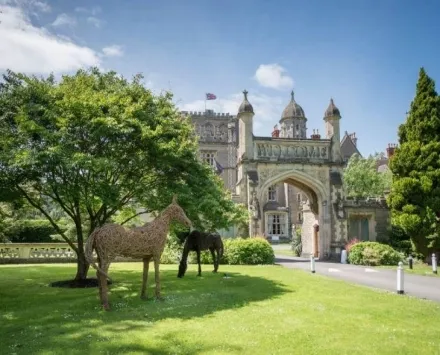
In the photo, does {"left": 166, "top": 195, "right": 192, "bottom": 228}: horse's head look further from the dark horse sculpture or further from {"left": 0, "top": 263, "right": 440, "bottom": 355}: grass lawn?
the dark horse sculpture

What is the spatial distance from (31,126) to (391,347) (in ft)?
36.4

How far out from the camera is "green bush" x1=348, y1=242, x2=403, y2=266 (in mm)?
24250

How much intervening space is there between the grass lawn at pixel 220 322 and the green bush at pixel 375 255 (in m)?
12.0

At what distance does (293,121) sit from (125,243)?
56.6 metres

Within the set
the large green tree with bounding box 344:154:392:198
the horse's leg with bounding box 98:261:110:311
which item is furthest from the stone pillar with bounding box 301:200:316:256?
the horse's leg with bounding box 98:261:110:311

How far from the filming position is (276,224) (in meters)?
59.1

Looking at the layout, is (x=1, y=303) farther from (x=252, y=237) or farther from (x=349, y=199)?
(x=349, y=199)

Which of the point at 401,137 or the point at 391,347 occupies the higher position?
the point at 401,137

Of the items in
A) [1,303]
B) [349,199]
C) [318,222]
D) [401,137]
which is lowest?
[1,303]

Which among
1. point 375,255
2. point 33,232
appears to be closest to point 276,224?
point 375,255

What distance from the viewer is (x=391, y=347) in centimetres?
681

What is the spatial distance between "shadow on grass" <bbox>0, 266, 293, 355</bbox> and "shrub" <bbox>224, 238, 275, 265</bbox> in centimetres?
912

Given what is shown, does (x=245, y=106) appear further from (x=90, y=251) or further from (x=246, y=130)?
(x=90, y=251)

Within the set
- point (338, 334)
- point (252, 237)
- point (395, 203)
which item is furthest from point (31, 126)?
point (395, 203)
